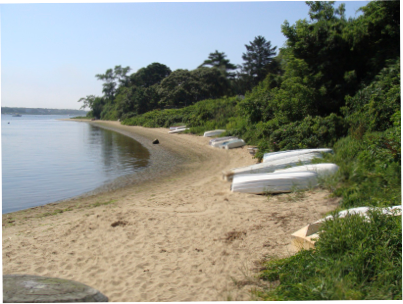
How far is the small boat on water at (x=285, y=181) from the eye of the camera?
7.21 metres

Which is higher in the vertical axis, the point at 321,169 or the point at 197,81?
the point at 197,81

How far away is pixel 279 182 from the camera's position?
729 cm

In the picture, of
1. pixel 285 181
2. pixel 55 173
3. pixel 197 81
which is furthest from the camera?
pixel 197 81

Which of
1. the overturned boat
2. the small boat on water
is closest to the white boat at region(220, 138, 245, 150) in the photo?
the overturned boat

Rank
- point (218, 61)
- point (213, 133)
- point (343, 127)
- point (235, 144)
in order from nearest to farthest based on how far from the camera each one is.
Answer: point (343, 127) < point (235, 144) < point (213, 133) < point (218, 61)

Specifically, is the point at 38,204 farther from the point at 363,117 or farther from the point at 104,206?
the point at 363,117

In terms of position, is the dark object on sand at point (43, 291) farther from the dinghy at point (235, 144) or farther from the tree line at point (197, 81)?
the tree line at point (197, 81)

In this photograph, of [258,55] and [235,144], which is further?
[258,55]

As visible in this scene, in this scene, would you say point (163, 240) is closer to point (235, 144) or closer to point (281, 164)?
point (281, 164)

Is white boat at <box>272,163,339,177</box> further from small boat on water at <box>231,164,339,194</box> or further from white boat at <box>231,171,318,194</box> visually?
white boat at <box>231,171,318,194</box>

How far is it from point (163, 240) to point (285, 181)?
3.38 m

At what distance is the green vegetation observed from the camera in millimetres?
3164

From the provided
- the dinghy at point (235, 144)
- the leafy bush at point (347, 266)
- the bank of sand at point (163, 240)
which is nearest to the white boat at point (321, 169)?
the bank of sand at point (163, 240)

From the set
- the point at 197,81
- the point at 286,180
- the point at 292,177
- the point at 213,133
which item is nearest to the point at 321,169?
the point at 292,177
